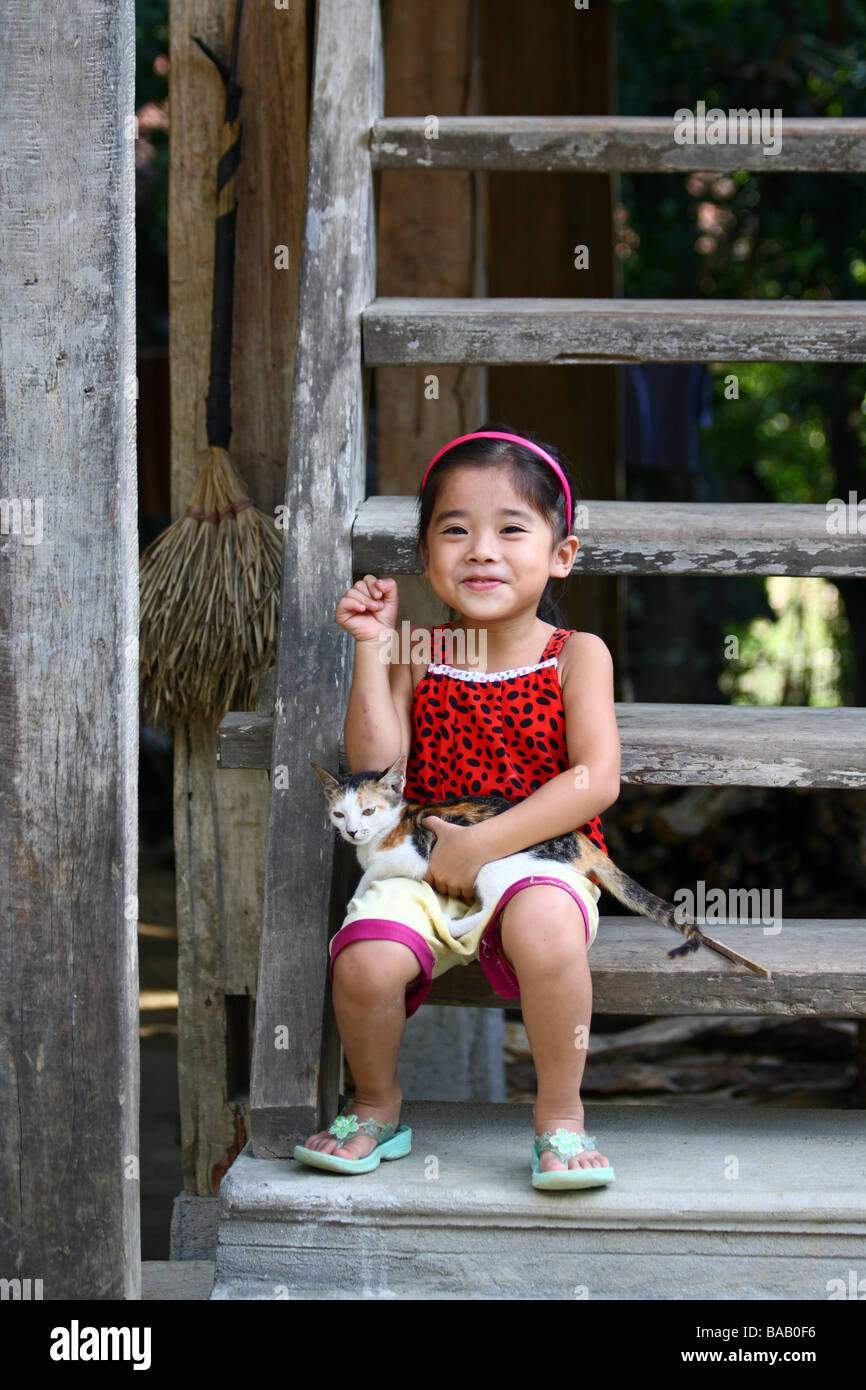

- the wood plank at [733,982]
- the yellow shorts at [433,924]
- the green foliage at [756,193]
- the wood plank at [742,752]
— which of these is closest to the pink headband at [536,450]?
the wood plank at [742,752]

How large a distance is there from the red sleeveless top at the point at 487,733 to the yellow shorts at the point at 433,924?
19 cm

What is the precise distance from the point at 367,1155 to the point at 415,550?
92 cm

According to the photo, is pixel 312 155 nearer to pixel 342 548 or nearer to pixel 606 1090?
pixel 342 548

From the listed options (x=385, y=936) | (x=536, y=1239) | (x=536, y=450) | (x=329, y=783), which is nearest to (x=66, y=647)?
(x=329, y=783)

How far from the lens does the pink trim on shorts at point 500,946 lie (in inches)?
76.7

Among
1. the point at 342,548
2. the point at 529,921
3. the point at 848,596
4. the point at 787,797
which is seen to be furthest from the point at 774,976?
the point at 848,596

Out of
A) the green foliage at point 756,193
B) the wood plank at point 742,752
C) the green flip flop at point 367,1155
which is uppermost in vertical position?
the green foliage at point 756,193

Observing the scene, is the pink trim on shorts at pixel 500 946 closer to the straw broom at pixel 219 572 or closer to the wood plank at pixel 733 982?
the wood plank at pixel 733 982

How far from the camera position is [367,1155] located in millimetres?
Result: 1887

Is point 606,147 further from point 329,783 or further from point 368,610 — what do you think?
point 329,783

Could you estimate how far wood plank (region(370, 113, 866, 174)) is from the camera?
2.59 m

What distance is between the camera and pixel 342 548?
2.26 meters

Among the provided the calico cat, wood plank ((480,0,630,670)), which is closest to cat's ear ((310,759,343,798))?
the calico cat

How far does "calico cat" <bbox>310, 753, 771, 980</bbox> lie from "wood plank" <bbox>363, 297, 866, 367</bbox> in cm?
77
